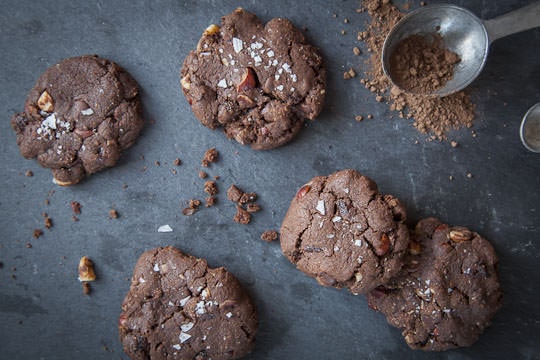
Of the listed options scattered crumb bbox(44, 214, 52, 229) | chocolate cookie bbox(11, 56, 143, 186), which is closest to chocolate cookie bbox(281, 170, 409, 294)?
chocolate cookie bbox(11, 56, 143, 186)

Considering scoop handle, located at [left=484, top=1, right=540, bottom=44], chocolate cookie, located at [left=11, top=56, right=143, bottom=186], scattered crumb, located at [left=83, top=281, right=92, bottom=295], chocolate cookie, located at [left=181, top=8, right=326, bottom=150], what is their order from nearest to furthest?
scoop handle, located at [left=484, top=1, right=540, bottom=44], chocolate cookie, located at [left=181, top=8, right=326, bottom=150], chocolate cookie, located at [left=11, top=56, right=143, bottom=186], scattered crumb, located at [left=83, top=281, right=92, bottom=295]

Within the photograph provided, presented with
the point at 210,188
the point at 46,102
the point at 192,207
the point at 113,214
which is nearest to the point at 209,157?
the point at 210,188

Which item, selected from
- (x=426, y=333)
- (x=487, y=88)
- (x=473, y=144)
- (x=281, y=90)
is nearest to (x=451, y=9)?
(x=487, y=88)

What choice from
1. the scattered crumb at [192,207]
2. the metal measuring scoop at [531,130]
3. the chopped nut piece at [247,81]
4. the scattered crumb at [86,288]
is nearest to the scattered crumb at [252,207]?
the scattered crumb at [192,207]

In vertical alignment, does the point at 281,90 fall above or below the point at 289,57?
below

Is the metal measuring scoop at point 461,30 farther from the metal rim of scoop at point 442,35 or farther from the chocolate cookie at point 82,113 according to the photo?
the chocolate cookie at point 82,113

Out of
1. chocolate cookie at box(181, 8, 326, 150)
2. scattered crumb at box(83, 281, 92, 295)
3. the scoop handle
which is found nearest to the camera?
the scoop handle

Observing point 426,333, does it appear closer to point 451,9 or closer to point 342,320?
point 342,320

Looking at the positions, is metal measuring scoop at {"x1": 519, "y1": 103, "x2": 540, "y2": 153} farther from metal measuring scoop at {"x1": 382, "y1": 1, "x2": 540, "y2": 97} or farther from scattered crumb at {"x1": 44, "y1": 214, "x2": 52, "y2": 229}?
scattered crumb at {"x1": 44, "y1": 214, "x2": 52, "y2": 229}
